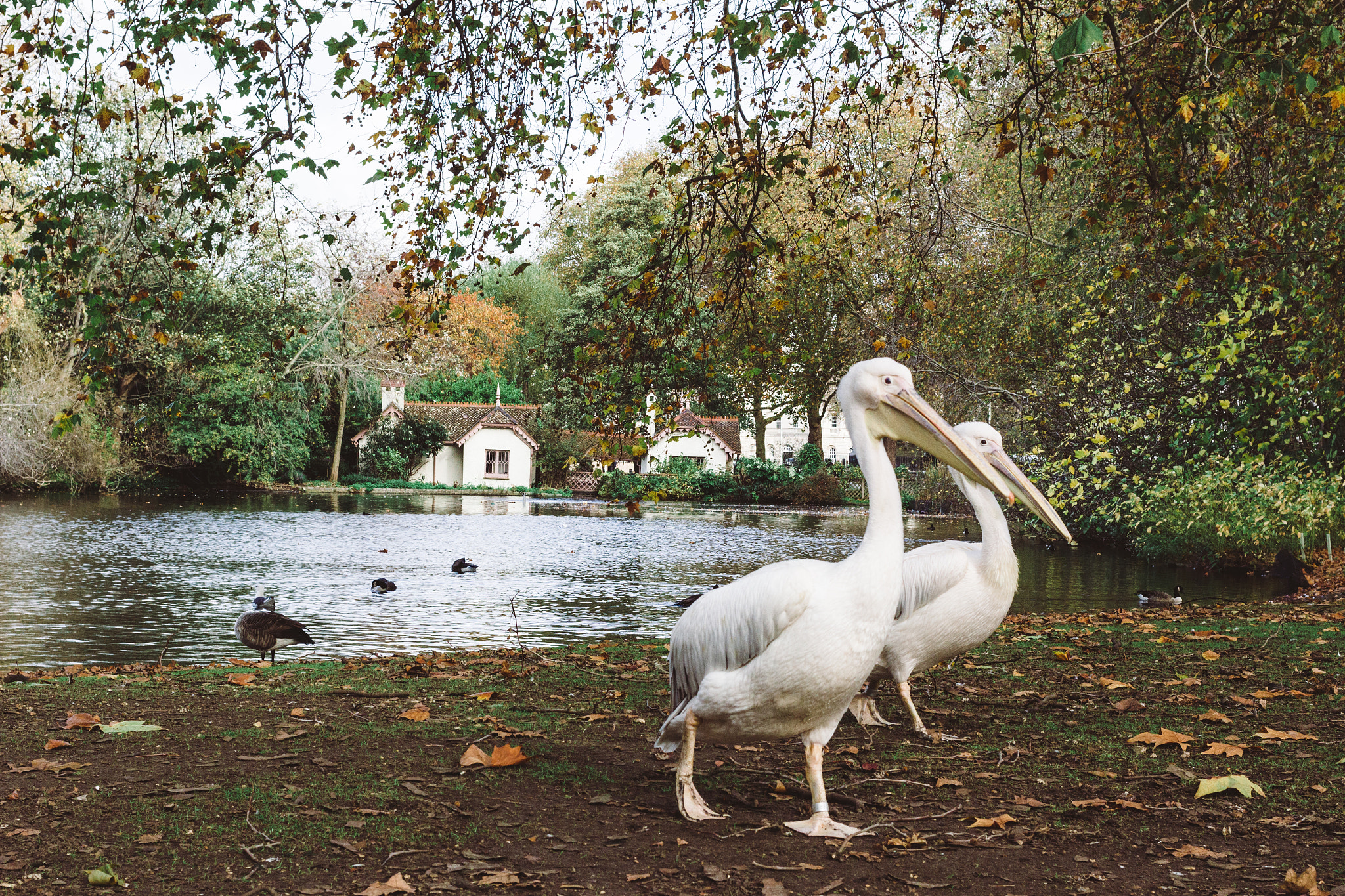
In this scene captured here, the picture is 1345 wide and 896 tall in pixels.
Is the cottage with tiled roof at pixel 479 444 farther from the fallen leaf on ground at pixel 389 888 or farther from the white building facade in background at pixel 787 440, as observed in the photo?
the fallen leaf on ground at pixel 389 888

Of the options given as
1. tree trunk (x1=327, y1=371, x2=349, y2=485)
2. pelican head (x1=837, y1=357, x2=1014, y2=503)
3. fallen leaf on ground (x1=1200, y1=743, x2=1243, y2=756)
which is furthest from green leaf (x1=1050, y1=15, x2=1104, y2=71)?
tree trunk (x1=327, y1=371, x2=349, y2=485)

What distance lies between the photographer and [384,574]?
19.4 metres

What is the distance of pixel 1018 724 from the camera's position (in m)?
6.18

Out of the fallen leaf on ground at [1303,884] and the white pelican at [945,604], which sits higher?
the white pelican at [945,604]

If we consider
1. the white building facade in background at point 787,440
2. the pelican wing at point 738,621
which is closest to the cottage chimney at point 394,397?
A: the white building facade in background at point 787,440

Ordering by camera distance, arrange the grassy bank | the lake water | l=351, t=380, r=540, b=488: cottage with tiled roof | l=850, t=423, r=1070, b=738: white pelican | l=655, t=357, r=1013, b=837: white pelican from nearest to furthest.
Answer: the grassy bank, l=655, t=357, r=1013, b=837: white pelican, l=850, t=423, r=1070, b=738: white pelican, the lake water, l=351, t=380, r=540, b=488: cottage with tiled roof

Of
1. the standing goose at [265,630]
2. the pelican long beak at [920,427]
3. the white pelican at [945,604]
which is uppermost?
the pelican long beak at [920,427]

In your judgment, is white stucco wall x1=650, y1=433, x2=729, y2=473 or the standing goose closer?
the standing goose

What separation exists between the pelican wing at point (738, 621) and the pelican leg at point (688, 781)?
18cm

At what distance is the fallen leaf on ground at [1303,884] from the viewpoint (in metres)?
3.46

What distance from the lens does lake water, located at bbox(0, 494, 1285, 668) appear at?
42.0ft

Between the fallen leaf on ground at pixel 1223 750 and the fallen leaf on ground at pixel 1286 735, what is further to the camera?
the fallen leaf on ground at pixel 1286 735

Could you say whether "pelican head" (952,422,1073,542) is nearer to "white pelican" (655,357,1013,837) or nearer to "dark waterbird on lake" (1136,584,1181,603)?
"white pelican" (655,357,1013,837)

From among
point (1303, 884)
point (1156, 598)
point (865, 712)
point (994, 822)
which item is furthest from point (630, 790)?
point (1156, 598)
